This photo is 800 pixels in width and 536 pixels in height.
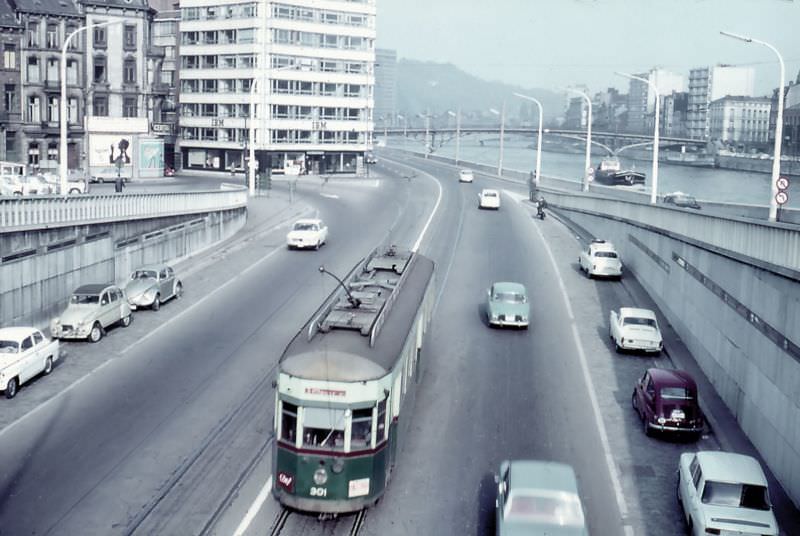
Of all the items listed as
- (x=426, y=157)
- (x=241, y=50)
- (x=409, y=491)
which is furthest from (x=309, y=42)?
(x=409, y=491)

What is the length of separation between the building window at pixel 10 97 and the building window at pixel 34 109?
1.55 meters

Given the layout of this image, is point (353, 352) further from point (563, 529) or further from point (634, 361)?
point (634, 361)

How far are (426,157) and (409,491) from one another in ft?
422

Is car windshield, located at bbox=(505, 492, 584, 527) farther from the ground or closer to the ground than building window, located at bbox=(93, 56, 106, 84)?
closer to the ground

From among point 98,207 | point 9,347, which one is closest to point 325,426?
point 9,347

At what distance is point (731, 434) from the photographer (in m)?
26.3

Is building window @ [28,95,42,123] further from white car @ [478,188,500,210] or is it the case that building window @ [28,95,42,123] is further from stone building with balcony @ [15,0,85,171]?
white car @ [478,188,500,210]

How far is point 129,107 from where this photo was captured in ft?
315

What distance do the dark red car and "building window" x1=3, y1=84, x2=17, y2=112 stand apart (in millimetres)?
74084

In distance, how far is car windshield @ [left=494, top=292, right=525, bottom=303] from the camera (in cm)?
3644

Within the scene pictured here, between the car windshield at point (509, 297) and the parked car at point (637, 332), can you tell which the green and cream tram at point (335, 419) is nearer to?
the parked car at point (637, 332)

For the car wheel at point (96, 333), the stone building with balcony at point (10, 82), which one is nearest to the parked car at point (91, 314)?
the car wheel at point (96, 333)

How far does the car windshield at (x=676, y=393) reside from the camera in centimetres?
2561

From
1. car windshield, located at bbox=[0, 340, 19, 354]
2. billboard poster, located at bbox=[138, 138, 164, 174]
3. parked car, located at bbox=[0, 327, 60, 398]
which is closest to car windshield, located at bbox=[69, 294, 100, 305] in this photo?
parked car, located at bbox=[0, 327, 60, 398]
